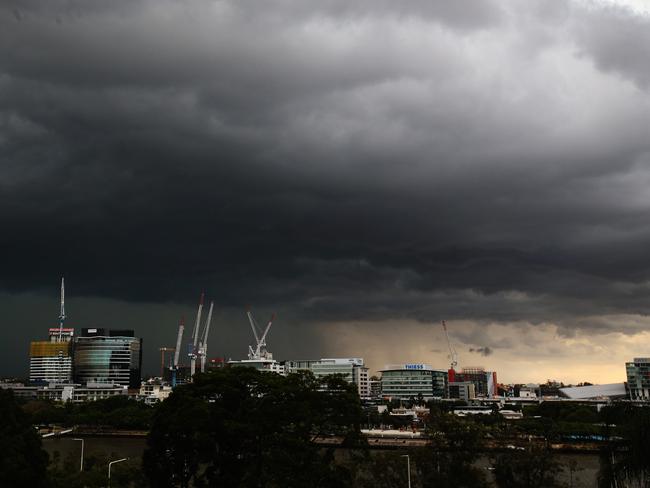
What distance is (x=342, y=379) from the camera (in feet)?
144

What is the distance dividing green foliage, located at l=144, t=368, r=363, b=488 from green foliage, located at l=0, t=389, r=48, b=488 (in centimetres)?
770

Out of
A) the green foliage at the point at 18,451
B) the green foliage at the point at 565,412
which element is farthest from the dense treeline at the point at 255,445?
the green foliage at the point at 565,412

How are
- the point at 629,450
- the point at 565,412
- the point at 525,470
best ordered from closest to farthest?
1. the point at 629,450
2. the point at 525,470
3. the point at 565,412

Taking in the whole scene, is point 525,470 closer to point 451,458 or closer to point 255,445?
point 451,458

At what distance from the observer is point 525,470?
50062mm

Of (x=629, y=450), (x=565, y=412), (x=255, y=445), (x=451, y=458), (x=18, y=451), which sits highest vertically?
(x=629, y=450)

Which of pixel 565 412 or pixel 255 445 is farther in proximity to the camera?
pixel 565 412

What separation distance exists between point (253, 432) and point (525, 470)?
872 inches

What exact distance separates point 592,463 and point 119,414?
98256mm

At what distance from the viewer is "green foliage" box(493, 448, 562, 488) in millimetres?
49094

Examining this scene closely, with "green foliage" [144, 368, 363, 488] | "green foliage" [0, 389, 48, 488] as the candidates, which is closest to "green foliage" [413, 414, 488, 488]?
"green foliage" [144, 368, 363, 488]

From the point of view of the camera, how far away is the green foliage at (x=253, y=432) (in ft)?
131

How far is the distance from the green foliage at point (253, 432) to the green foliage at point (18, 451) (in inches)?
303

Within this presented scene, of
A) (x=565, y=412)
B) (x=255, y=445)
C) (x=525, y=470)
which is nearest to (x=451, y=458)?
(x=525, y=470)
